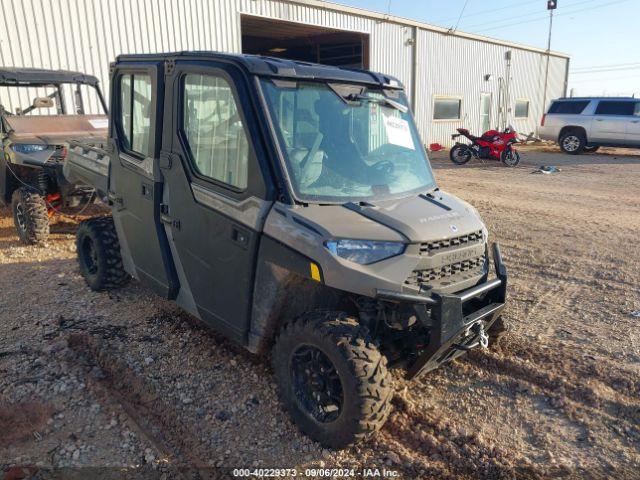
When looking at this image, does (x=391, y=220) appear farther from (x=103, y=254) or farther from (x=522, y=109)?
(x=522, y=109)

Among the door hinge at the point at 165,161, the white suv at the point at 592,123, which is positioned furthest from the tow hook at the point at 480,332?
the white suv at the point at 592,123

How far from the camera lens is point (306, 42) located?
765 inches

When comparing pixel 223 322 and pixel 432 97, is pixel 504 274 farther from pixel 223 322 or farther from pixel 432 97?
pixel 432 97

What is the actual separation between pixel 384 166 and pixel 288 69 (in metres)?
0.90

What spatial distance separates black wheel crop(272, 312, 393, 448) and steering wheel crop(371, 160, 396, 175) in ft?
3.43

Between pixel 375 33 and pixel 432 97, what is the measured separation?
4.09 metres

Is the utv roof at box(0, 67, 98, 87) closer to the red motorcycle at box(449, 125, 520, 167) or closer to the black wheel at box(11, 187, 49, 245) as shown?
the black wheel at box(11, 187, 49, 245)

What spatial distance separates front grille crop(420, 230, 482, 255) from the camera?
9.60 ft

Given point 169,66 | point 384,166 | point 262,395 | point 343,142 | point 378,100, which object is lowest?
point 262,395

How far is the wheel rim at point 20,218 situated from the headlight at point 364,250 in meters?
5.77

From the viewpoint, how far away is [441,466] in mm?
2867

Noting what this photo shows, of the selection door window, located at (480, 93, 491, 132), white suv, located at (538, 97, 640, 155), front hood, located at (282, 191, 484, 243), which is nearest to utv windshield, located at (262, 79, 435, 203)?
front hood, located at (282, 191, 484, 243)

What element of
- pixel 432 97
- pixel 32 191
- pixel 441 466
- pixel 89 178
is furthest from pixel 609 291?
pixel 432 97

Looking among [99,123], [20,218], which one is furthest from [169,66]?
[99,123]
